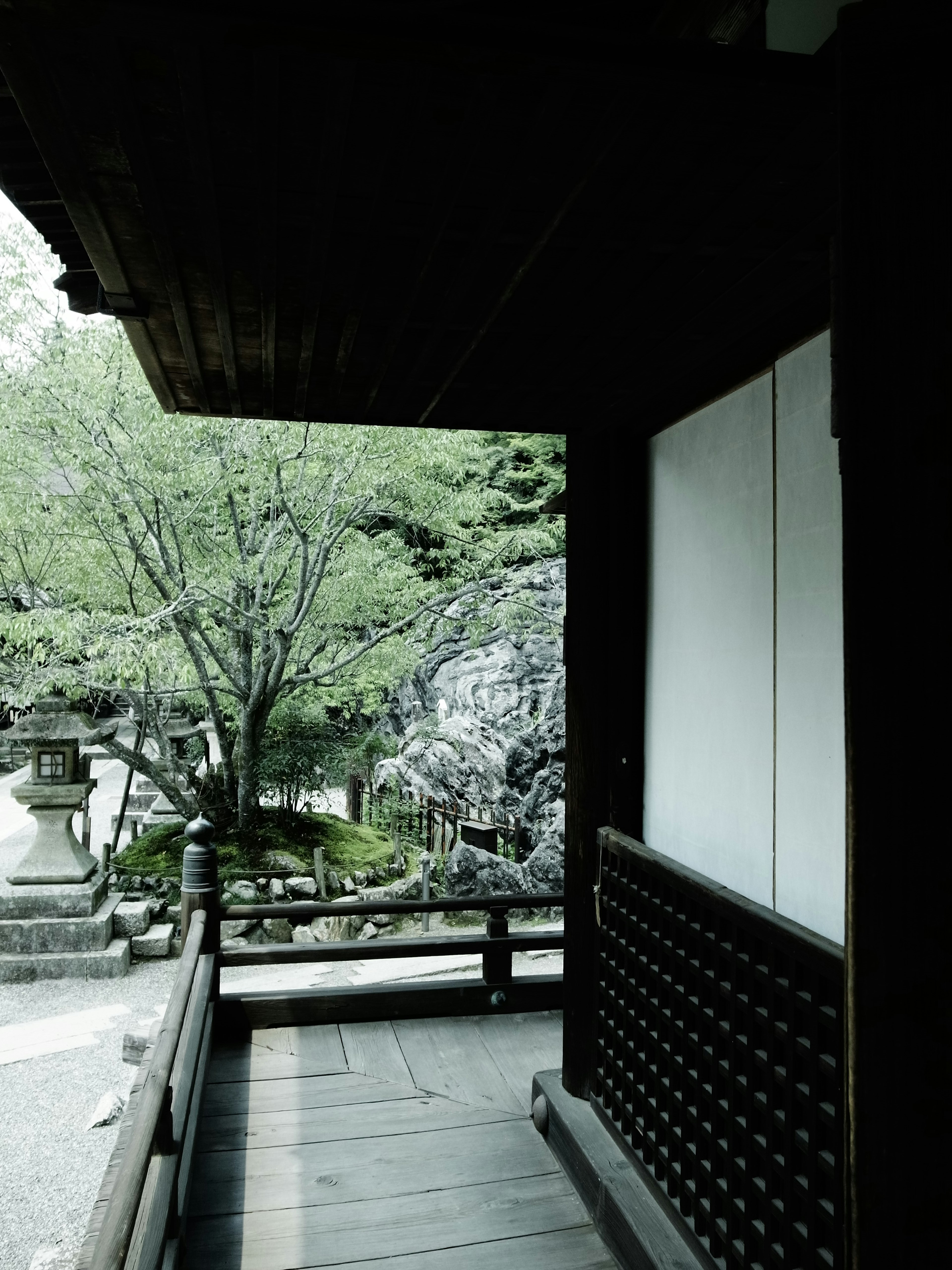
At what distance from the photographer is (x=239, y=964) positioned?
4031mm

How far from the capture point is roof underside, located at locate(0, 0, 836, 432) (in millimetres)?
1178

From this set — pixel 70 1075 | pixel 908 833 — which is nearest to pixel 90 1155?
pixel 70 1075

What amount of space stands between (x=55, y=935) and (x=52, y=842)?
85cm

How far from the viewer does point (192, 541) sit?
9898 mm

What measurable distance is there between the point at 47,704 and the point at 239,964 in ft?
17.4

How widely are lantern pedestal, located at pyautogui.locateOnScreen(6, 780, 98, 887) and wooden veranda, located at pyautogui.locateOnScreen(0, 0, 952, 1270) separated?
5616mm

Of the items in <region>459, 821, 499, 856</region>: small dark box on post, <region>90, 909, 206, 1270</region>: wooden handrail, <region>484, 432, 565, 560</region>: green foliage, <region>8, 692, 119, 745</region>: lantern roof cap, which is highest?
<region>484, 432, 565, 560</region>: green foliage

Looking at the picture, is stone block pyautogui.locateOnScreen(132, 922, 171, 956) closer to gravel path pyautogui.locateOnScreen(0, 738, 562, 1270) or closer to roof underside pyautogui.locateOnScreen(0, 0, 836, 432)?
gravel path pyautogui.locateOnScreen(0, 738, 562, 1270)

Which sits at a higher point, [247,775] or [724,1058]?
[724,1058]

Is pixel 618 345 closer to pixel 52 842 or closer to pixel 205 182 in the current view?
pixel 205 182

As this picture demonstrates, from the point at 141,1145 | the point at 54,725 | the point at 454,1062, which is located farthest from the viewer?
the point at 54,725

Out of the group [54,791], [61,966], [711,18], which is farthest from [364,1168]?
[54,791]

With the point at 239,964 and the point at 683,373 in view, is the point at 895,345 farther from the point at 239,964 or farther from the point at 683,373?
the point at 239,964

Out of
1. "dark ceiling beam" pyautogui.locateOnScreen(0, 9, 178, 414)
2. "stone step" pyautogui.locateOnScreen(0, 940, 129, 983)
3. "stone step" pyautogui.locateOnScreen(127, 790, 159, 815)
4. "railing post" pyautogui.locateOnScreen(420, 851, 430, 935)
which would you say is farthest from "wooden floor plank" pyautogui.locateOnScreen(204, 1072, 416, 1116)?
"stone step" pyautogui.locateOnScreen(127, 790, 159, 815)
